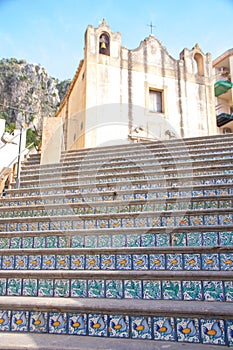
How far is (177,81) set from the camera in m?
14.4

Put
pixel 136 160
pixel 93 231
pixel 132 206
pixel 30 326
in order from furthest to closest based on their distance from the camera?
pixel 136 160 → pixel 132 206 → pixel 93 231 → pixel 30 326

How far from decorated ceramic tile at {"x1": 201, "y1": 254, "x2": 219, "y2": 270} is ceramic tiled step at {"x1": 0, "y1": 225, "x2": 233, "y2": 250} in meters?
0.21

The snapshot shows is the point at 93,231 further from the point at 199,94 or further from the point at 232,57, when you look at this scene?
the point at 232,57

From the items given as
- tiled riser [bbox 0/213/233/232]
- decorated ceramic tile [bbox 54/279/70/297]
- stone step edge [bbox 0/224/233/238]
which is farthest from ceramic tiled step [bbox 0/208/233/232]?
decorated ceramic tile [bbox 54/279/70/297]

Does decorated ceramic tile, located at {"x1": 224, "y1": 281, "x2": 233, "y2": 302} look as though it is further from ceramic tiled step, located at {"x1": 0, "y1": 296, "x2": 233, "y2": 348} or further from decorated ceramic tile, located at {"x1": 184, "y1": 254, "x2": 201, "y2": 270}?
decorated ceramic tile, located at {"x1": 184, "y1": 254, "x2": 201, "y2": 270}

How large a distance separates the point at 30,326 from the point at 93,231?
1090 mm

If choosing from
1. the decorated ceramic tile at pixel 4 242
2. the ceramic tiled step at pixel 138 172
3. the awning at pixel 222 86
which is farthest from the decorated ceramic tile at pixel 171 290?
the awning at pixel 222 86

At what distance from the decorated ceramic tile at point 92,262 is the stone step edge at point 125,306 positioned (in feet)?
1.35

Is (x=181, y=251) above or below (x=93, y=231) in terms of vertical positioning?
below

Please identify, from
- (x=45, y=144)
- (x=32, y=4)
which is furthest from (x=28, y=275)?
(x=45, y=144)

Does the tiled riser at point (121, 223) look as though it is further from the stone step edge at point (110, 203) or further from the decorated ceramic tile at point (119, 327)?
the decorated ceramic tile at point (119, 327)

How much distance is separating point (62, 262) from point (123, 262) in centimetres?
58

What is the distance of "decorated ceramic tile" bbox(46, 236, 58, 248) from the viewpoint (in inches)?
131

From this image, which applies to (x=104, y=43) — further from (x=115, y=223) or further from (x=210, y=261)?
(x=210, y=261)
